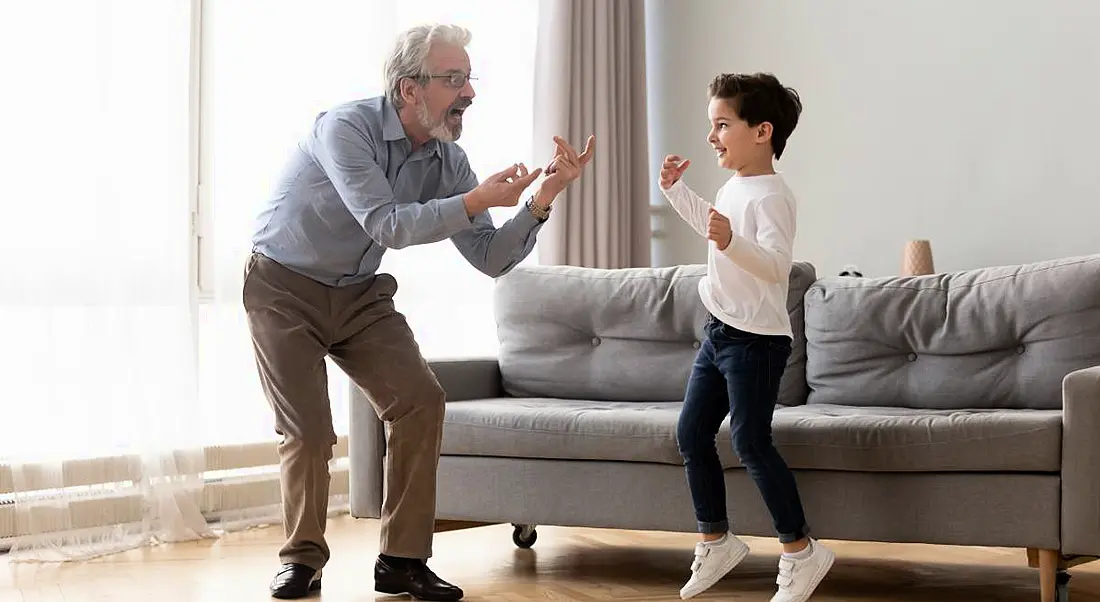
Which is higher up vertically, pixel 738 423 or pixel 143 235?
pixel 143 235

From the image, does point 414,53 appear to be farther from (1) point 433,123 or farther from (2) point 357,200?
(2) point 357,200

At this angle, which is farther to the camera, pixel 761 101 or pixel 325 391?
pixel 325 391

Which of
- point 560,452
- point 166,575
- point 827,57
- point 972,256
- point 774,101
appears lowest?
point 166,575

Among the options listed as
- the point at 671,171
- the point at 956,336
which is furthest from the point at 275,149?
the point at 956,336

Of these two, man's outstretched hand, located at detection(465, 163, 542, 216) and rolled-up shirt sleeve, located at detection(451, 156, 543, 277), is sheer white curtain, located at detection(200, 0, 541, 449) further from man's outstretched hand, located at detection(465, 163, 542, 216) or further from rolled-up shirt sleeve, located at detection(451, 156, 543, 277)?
man's outstretched hand, located at detection(465, 163, 542, 216)

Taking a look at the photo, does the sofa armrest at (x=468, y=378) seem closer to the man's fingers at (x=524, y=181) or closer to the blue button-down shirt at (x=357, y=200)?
the blue button-down shirt at (x=357, y=200)

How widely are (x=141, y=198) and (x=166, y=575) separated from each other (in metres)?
1.13

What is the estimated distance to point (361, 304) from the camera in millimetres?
2730

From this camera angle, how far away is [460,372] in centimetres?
334

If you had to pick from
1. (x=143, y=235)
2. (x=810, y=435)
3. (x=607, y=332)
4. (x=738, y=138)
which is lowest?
(x=810, y=435)

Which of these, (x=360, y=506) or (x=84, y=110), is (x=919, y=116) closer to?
(x=360, y=506)

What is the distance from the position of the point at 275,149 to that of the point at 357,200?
1.52 meters

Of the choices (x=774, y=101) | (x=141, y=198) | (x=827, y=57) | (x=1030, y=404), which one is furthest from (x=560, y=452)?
(x=827, y=57)

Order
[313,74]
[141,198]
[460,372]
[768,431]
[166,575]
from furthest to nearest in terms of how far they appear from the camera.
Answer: [313,74]
[141,198]
[460,372]
[166,575]
[768,431]
